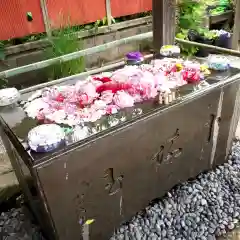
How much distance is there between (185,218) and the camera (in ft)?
5.56

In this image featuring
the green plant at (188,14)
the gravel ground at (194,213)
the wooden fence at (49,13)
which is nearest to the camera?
the gravel ground at (194,213)

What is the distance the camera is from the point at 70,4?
3508mm

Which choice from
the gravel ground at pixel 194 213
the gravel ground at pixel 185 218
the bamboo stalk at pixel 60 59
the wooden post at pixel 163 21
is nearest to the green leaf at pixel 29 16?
the bamboo stalk at pixel 60 59

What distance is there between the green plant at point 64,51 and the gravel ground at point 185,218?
185 cm

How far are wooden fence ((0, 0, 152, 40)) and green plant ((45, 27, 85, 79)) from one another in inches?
8.6

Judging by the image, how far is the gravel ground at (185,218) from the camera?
161cm

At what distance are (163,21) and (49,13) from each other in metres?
1.83

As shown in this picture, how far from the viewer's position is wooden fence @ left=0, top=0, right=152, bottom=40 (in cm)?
316

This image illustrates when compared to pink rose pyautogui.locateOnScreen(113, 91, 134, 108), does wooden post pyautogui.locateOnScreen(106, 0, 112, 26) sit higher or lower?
higher

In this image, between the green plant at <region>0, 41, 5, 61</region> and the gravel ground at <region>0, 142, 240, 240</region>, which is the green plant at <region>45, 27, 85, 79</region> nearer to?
the green plant at <region>0, 41, 5, 61</region>

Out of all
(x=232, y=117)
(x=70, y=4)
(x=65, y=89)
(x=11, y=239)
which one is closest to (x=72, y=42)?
(x=70, y=4)

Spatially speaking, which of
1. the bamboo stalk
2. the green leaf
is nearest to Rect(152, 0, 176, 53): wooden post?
the bamboo stalk

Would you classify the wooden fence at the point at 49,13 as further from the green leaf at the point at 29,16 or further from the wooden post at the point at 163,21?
the wooden post at the point at 163,21

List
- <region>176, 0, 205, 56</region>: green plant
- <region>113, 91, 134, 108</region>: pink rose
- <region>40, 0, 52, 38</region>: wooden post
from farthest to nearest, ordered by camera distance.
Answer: <region>176, 0, 205, 56</region>: green plant < <region>40, 0, 52, 38</region>: wooden post < <region>113, 91, 134, 108</region>: pink rose
